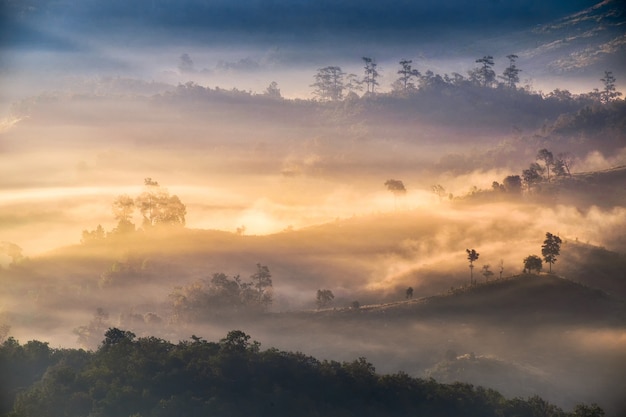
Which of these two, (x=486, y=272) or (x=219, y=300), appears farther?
(x=219, y=300)

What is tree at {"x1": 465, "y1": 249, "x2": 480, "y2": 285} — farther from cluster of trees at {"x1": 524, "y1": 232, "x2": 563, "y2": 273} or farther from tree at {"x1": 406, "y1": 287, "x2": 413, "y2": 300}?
tree at {"x1": 406, "y1": 287, "x2": 413, "y2": 300}

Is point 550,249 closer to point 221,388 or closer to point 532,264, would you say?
point 532,264

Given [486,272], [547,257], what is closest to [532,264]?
[547,257]

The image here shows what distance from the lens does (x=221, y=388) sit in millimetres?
96625

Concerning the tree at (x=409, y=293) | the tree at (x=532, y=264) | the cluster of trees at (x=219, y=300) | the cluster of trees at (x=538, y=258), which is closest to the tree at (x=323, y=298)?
the cluster of trees at (x=219, y=300)

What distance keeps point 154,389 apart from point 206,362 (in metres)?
6.35

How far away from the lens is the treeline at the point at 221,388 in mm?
91562

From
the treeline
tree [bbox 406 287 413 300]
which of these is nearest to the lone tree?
tree [bbox 406 287 413 300]

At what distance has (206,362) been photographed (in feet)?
326

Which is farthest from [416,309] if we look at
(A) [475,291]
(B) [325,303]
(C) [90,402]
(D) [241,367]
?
(C) [90,402]

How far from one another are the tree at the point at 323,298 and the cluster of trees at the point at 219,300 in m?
8.30

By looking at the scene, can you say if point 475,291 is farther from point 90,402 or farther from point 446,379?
point 90,402

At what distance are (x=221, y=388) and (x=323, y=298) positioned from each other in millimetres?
89104

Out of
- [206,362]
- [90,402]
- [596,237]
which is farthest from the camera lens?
[596,237]
